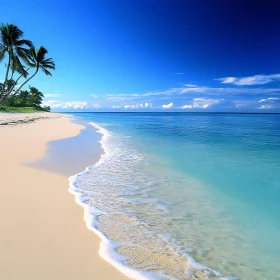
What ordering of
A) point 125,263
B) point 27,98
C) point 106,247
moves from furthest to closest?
point 27,98
point 106,247
point 125,263

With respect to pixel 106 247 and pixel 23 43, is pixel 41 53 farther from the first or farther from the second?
pixel 106 247

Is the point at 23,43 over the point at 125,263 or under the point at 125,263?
over

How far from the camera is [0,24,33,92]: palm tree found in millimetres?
33625

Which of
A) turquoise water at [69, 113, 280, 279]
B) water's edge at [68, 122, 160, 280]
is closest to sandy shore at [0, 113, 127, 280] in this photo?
water's edge at [68, 122, 160, 280]

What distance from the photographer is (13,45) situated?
114ft

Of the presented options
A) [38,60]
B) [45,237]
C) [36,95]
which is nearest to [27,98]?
[36,95]

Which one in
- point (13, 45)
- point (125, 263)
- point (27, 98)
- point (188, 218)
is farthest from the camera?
point (27, 98)

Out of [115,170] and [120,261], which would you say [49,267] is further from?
[115,170]

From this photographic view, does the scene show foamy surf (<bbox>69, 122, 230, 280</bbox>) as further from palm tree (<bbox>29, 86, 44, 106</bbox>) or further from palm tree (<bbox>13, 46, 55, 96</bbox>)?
palm tree (<bbox>29, 86, 44, 106</bbox>)

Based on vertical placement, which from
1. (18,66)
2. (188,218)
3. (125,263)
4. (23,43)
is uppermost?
(23,43)

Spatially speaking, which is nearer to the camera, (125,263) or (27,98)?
(125,263)

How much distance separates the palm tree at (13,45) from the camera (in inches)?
1324

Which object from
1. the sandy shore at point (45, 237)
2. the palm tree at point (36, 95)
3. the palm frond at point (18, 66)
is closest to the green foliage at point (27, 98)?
the palm tree at point (36, 95)

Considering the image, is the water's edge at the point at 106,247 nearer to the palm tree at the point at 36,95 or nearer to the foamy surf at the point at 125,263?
the foamy surf at the point at 125,263
